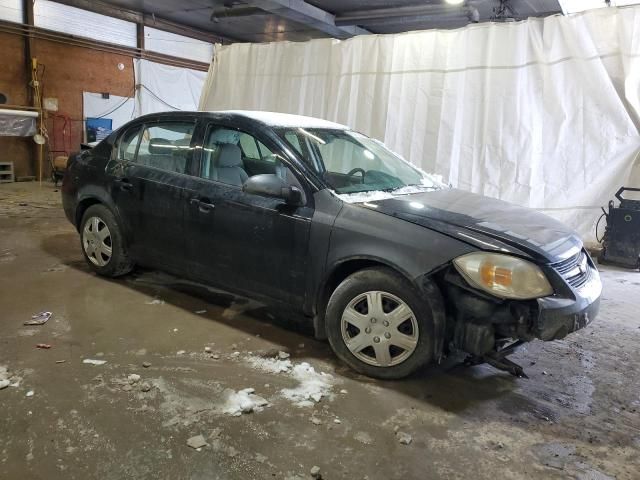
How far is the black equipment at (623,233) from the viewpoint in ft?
19.6

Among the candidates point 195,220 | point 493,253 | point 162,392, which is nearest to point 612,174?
point 493,253

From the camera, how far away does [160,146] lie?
13.6 feet

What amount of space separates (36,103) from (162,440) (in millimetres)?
10717

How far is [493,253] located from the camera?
108 inches

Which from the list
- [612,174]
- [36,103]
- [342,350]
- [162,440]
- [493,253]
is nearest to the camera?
[162,440]

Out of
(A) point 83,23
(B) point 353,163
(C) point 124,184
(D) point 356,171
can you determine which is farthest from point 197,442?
(A) point 83,23

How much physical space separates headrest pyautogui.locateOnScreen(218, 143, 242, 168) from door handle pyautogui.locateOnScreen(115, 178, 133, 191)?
0.90 meters

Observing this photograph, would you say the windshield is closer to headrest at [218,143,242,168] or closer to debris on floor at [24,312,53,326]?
headrest at [218,143,242,168]

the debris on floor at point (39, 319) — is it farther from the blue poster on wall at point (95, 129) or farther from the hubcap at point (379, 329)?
the blue poster on wall at point (95, 129)

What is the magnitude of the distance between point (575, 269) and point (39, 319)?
3.59m

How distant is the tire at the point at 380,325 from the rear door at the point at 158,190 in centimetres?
146

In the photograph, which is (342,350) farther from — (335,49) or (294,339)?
(335,49)

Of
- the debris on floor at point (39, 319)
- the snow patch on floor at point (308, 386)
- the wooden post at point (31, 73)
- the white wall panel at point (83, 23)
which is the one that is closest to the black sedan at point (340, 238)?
the snow patch on floor at point (308, 386)

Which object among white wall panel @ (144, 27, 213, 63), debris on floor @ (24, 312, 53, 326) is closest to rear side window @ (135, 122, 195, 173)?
debris on floor @ (24, 312, 53, 326)
